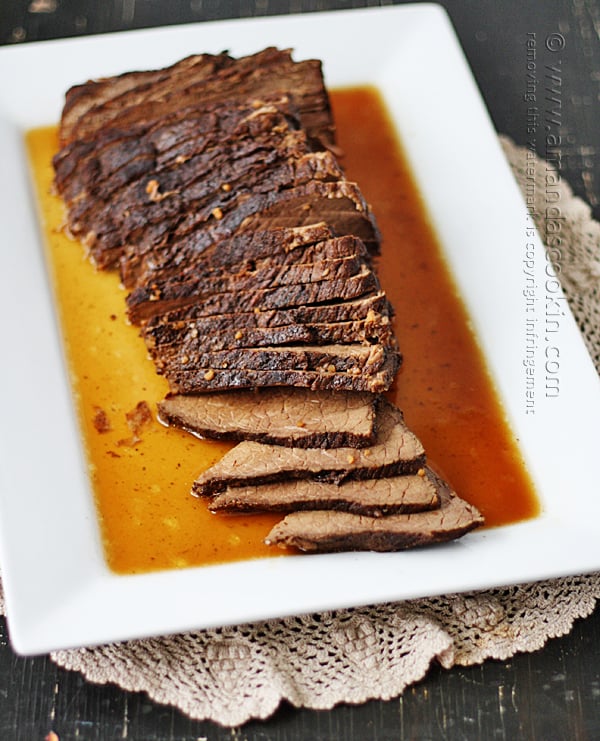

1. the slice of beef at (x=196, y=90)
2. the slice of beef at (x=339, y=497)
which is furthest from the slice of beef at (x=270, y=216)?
the slice of beef at (x=339, y=497)

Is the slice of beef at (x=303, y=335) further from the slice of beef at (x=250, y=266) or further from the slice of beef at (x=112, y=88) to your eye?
the slice of beef at (x=112, y=88)

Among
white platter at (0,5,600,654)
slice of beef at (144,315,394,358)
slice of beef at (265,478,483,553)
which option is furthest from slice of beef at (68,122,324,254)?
slice of beef at (265,478,483,553)

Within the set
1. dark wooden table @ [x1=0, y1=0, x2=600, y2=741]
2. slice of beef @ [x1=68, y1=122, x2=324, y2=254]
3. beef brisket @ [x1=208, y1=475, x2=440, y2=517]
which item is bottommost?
dark wooden table @ [x1=0, y1=0, x2=600, y2=741]

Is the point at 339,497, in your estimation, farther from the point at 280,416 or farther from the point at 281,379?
the point at 281,379

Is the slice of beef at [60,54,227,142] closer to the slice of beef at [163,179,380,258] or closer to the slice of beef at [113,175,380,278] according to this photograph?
the slice of beef at [113,175,380,278]

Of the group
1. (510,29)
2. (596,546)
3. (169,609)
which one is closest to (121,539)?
(169,609)

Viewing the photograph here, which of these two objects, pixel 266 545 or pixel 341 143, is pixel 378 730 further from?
pixel 341 143

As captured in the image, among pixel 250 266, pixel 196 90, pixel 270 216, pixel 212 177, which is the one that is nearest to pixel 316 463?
pixel 250 266
